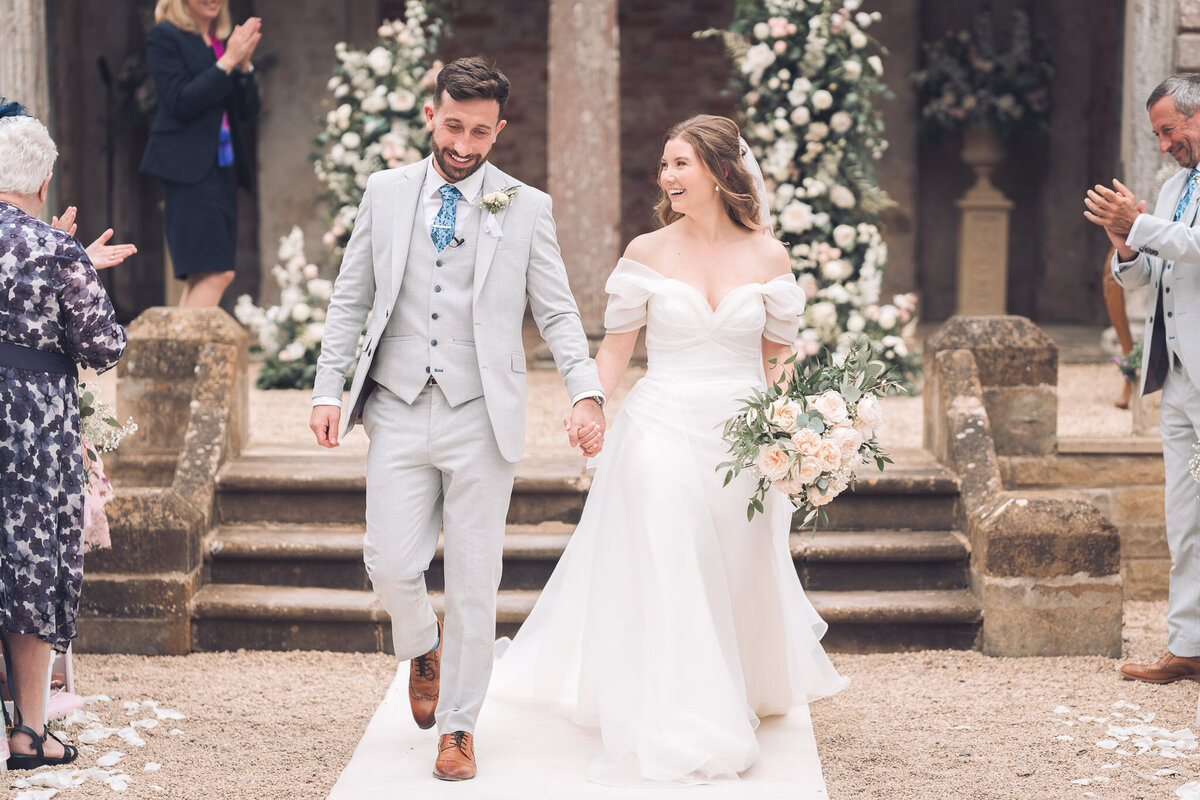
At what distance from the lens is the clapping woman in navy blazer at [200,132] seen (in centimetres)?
674

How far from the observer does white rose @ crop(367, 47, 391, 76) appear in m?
8.35

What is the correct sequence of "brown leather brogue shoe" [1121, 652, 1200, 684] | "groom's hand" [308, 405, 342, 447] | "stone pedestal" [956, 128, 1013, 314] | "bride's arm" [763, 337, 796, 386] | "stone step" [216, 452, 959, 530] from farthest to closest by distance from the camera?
"stone pedestal" [956, 128, 1013, 314] < "stone step" [216, 452, 959, 530] < "brown leather brogue shoe" [1121, 652, 1200, 684] < "bride's arm" [763, 337, 796, 386] < "groom's hand" [308, 405, 342, 447]

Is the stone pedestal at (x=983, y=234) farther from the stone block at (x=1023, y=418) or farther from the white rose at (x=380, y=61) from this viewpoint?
the stone block at (x=1023, y=418)

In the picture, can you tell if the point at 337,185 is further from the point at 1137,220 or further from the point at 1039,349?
the point at 1137,220

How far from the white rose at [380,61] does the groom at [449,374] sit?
15.4 ft

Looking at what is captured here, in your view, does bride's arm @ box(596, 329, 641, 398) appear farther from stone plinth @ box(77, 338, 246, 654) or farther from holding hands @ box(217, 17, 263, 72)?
holding hands @ box(217, 17, 263, 72)

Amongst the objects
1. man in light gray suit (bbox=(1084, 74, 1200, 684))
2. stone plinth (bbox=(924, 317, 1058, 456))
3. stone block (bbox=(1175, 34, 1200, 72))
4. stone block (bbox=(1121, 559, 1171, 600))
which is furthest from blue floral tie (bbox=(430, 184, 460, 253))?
stone block (bbox=(1175, 34, 1200, 72))

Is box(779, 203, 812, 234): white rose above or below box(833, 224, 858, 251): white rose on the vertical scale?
above

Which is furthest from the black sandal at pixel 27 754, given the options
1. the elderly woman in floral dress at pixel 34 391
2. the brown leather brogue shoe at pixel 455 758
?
the brown leather brogue shoe at pixel 455 758

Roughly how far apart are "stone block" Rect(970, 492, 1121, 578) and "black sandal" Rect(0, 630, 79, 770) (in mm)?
3328

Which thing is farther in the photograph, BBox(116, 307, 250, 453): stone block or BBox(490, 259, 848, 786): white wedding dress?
BBox(116, 307, 250, 453): stone block

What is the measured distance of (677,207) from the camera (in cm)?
427

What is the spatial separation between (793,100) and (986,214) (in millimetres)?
3260

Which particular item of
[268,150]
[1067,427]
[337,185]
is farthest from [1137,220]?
[268,150]
